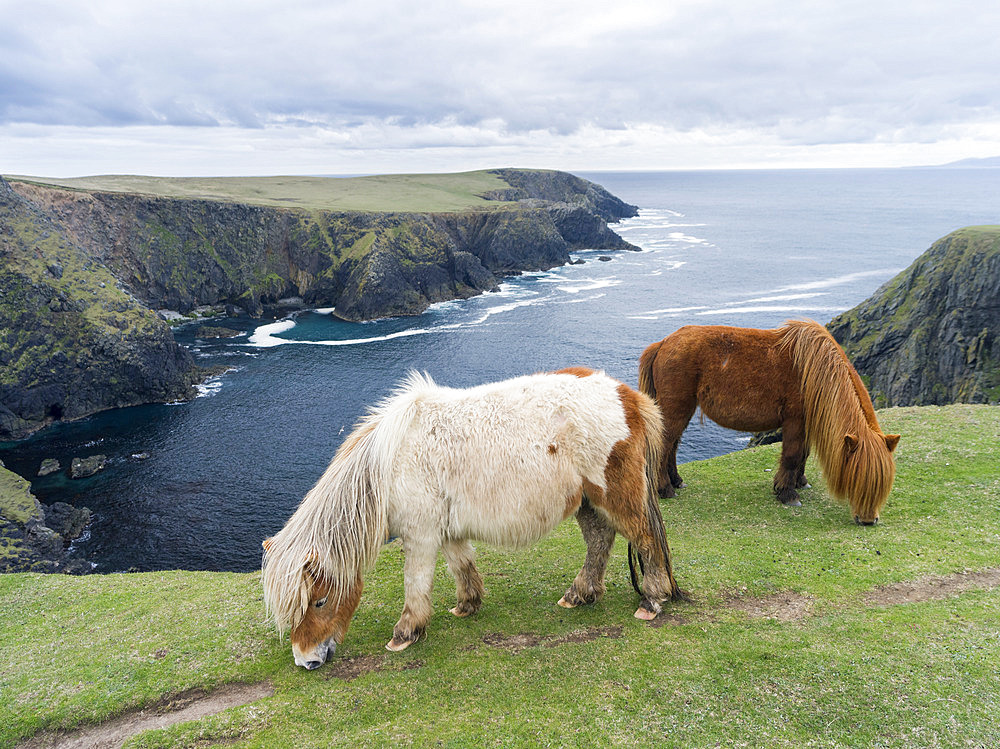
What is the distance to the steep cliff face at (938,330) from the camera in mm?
37062

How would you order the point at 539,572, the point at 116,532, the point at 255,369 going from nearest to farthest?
the point at 539,572
the point at 116,532
the point at 255,369

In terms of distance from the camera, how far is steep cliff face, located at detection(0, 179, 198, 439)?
53.3 m

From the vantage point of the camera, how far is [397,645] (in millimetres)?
9008

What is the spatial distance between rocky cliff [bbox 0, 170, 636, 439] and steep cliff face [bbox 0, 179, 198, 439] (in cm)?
12

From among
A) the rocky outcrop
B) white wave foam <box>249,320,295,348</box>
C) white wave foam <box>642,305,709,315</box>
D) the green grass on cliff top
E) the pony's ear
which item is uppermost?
the green grass on cliff top

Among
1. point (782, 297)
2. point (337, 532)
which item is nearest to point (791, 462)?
point (337, 532)

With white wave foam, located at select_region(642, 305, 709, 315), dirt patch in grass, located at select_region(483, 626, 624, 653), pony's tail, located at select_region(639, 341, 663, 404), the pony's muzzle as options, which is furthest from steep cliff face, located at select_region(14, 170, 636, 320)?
the pony's muzzle

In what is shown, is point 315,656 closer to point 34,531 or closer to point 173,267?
point 34,531

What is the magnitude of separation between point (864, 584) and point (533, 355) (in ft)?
184

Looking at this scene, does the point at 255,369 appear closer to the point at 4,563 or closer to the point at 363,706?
the point at 4,563

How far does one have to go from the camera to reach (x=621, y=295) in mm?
93625

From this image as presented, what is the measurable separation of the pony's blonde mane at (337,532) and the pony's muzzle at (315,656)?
478 millimetres

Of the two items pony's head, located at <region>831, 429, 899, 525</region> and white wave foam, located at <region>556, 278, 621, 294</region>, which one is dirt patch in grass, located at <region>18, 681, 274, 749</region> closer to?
pony's head, located at <region>831, 429, 899, 525</region>

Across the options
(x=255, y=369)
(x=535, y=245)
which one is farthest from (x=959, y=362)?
(x=535, y=245)
